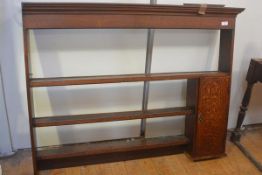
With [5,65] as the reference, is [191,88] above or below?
below

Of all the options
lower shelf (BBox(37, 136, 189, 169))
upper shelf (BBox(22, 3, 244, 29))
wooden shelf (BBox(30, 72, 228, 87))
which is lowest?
lower shelf (BBox(37, 136, 189, 169))

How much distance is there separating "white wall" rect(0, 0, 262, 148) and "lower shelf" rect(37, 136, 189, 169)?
16cm

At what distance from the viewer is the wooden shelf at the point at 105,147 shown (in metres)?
1.90

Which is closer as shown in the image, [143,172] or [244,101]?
[143,172]

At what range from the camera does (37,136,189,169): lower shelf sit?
1.91 metres

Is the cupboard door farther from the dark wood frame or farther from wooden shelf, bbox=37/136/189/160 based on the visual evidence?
wooden shelf, bbox=37/136/189/160

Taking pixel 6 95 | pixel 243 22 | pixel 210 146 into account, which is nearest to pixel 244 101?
pixel 210 146

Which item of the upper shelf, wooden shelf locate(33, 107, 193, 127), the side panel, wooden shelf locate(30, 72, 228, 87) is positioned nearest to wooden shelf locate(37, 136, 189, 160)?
the side panel

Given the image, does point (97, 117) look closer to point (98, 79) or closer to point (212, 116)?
point (98, 79)

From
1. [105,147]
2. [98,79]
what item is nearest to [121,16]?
[98,79]

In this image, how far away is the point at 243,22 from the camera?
7.19 ft

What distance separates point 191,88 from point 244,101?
519mm

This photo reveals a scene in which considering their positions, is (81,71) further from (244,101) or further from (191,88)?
(244,101)

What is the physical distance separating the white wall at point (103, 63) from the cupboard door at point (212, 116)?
0.96 ft
